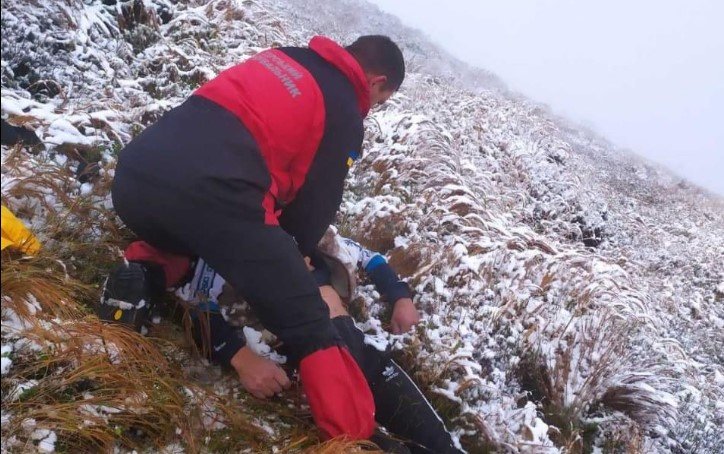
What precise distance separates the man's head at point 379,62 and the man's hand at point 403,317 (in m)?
1.25

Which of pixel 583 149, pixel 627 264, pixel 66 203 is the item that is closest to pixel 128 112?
pixel 66 203

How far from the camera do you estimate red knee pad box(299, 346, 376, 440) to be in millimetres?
2230

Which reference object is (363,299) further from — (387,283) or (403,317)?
(403,317)

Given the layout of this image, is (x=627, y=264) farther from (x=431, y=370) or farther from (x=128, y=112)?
(x=128, y=112)

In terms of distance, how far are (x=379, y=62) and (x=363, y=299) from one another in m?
1.47

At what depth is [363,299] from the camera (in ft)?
11.4

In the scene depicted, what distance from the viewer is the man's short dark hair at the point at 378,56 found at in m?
3.15

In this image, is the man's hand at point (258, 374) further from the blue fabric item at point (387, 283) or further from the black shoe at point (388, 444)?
the blue fabric item at point (387, 283)

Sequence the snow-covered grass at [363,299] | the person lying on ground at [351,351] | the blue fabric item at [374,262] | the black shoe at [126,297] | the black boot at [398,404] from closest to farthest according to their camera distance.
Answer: the snow-covered grass at [363,299]
the black shoe at [126,297]
the person lying on ground at [351,351]
the black boot at [398,404]
the blue fabric item at [374,262]

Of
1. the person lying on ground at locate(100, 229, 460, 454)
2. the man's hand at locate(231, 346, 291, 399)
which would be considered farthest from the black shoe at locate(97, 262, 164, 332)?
the man's hand at locate(231, 346, 291, 399)

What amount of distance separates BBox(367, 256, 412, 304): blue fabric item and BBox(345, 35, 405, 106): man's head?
1.05m

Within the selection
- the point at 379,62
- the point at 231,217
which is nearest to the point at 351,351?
the point at 231,217

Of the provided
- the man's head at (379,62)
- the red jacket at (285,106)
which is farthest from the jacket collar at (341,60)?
the man's head at (379,62)

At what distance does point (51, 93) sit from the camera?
390 centimetres
